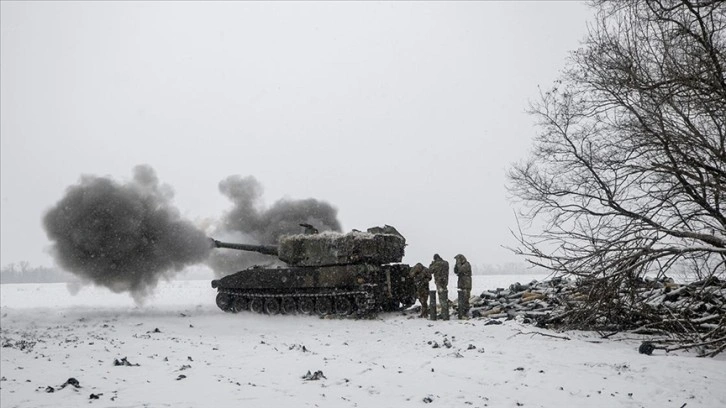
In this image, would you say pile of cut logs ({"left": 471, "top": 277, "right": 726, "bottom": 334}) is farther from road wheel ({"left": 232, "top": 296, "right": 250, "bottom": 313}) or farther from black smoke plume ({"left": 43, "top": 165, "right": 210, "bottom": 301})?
black smoke plume ({"left": 43, "top": 165, "right": 210, "bottom": 301})

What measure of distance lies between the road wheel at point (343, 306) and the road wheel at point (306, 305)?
2.66 feet

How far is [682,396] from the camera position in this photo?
623 cm

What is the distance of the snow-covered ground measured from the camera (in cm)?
627

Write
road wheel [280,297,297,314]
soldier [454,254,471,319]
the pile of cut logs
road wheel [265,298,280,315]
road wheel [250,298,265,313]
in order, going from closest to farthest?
the pile of cut logs < soldier [454,254,471,319] < road wheel [280,297,297,314] < road wheel [265,298,280,315] < road wheel [250,298,265,313]

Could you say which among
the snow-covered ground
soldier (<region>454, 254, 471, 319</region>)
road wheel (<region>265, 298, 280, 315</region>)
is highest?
soldier (<region>454, 254, 471, 319</region>)

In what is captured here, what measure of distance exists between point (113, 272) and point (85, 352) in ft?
32.8

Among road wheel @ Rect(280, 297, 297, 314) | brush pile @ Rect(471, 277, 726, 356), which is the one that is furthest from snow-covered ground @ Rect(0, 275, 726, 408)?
road wheel @ Rect(280, 297, 297, 314)

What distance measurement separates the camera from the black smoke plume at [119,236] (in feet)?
62.4

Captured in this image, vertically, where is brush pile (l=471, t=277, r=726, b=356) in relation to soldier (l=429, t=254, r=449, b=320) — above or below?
below

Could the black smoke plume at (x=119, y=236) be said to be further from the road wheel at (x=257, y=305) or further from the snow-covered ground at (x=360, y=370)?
the snow-covered ground at (x=360, y=370)

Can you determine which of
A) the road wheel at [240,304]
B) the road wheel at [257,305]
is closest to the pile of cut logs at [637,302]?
the road wheel at [257,305]

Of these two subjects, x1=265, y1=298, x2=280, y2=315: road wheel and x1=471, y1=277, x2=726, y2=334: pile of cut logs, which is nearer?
x1=471, y1=277, x2=726, y2=334: pile of cut logs

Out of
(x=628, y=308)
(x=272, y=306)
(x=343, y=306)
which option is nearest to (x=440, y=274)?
(x=343, y=306)

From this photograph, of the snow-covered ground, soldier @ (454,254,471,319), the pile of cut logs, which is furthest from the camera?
soldier @ (454,254,471,319)
